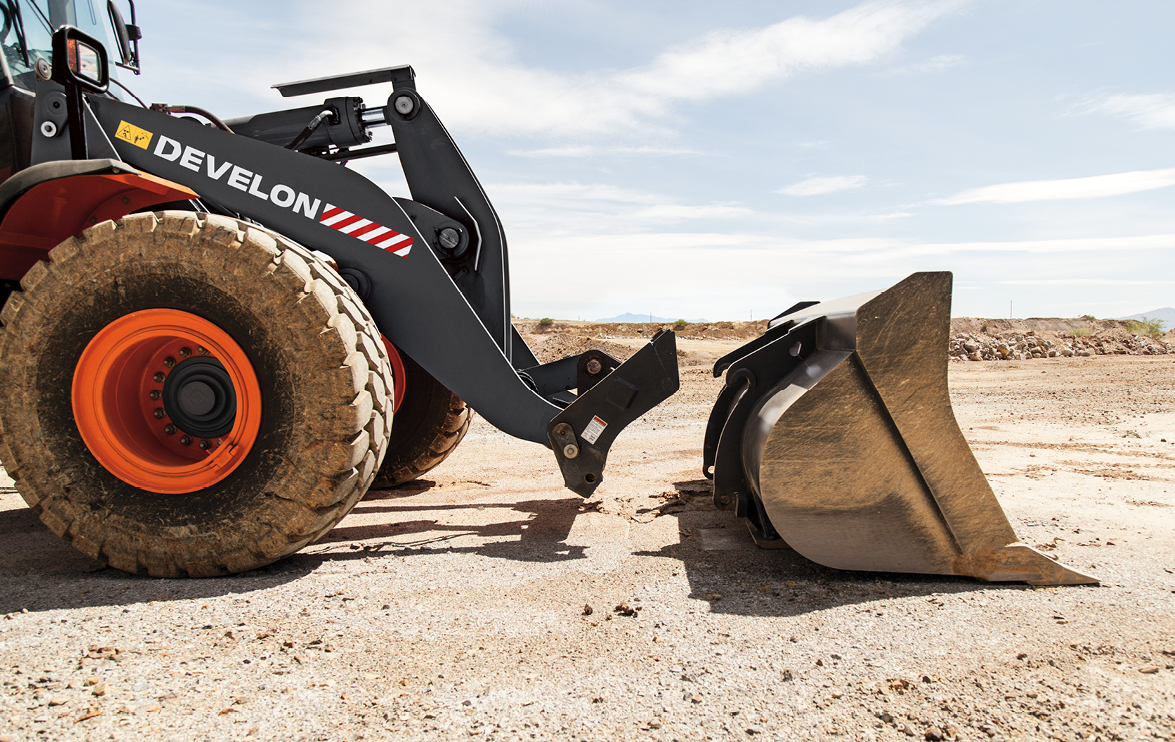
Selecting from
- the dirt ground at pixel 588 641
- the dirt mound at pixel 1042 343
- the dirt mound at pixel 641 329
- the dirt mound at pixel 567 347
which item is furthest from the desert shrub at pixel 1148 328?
the dirt ground at pixel 588 641

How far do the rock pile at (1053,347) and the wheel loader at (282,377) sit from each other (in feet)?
55.0

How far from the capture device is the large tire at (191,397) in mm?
2701

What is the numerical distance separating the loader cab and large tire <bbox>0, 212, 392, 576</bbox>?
1.36 meters

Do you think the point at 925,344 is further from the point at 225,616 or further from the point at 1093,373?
the point at 1093,373

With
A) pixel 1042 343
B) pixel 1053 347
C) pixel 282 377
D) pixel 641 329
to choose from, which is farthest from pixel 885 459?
pixel 641 329

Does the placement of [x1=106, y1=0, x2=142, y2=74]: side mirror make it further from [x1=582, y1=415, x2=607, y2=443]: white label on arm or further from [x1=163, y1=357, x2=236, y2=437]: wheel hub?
[x1=582, y1=415, x2=607, y2=443]: white label on arm

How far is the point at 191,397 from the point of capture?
9.50 feet

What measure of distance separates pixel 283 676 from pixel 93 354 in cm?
174

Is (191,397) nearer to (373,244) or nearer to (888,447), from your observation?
(373,244)

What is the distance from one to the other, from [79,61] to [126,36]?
1.85m

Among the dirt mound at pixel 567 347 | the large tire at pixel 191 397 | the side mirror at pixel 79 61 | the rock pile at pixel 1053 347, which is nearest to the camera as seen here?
the large tire at pixel 191 397

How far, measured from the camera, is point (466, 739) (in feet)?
5.38

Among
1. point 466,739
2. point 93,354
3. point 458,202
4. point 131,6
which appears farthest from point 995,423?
point 131,6

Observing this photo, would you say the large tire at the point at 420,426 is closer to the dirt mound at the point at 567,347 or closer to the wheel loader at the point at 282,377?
the wheel loader at the point at 282,377
